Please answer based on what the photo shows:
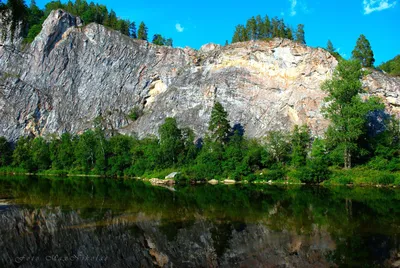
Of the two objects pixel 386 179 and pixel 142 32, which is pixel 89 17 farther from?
pixel 386 179

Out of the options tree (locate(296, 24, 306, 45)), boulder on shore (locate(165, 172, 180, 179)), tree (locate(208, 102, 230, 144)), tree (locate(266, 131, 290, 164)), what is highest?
tree (locate(296, 24, 306, 45))

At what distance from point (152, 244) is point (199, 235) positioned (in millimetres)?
2108

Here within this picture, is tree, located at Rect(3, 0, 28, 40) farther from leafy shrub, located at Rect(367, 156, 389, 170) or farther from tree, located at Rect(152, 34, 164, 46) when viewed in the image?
tree, located at Rect(152, 34, 164, 46)

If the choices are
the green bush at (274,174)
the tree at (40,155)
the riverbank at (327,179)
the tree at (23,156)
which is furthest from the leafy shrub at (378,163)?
the tree at (23,156)

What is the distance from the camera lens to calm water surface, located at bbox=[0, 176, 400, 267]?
10.5m

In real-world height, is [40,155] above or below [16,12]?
below

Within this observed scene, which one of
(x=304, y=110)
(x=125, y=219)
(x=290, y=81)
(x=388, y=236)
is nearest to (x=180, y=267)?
(x=125, y=219)

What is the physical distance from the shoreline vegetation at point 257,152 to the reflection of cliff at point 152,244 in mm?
25572

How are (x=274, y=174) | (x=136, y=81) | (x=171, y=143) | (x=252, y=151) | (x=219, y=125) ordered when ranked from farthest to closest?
(x=136, y=81)
(x=219, y=125)
(x=171, y=143)
(x=252, y=151)
(x=274, y=174)

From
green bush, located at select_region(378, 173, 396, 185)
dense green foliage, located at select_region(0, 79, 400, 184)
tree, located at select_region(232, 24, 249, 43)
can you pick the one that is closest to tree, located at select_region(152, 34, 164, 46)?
tree, located at select_region(232, 24, 249, 43)

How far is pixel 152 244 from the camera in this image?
12391mm

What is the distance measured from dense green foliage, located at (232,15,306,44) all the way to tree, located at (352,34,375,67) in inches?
401

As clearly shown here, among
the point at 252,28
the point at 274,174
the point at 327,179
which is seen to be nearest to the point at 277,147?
the point at 274,174

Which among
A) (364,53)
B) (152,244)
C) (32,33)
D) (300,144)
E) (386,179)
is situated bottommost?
(152,244)
